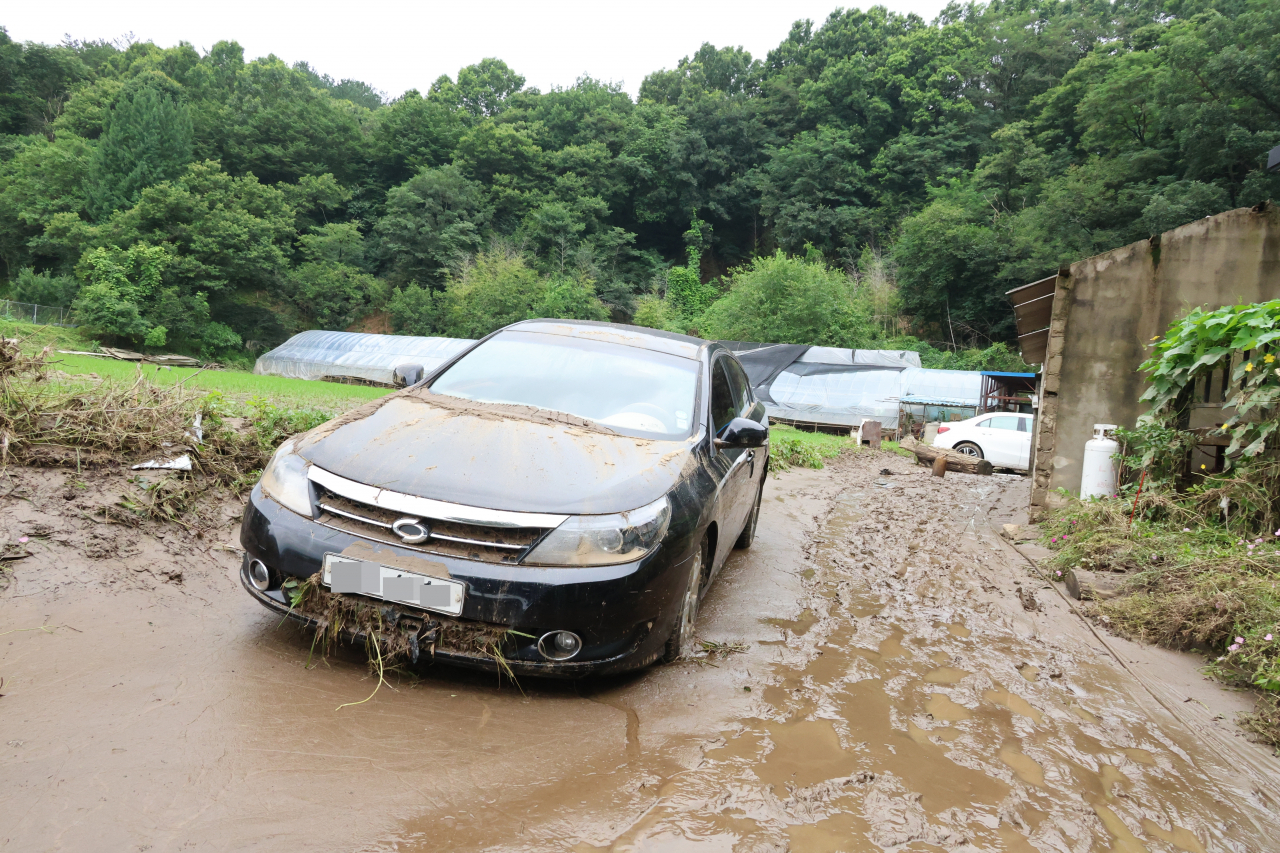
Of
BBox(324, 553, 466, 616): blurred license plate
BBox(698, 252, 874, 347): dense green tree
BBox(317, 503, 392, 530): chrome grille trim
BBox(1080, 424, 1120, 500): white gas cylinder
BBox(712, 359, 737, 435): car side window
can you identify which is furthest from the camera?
BBox(698, 252, 874, 347): dense green tree

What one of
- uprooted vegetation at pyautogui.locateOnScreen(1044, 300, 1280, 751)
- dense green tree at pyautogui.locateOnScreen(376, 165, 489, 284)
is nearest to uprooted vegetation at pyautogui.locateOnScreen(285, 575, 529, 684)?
uprooted vegetation at pyautogui.locateOnScreen(1044, 300, 1280, 751)

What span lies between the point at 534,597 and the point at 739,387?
3146 millimetres

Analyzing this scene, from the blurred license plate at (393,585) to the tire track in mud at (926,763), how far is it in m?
0.80

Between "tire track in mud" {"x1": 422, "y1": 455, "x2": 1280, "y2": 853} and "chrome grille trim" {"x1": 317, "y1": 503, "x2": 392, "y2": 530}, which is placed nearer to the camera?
"tire track in mud" {"x1": 422, "y1": 455, "x2": 1280, "y2": 853}

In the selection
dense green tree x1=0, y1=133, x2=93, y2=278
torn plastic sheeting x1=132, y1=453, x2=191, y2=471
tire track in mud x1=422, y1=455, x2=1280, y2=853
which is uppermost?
dense green tree x1=0, y1=133, x2=93, y2=278

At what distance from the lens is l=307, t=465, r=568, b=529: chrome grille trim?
2.70 metres

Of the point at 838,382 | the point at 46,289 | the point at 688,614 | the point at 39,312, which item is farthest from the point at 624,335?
the point at 46,289

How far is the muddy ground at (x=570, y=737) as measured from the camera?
207 cm

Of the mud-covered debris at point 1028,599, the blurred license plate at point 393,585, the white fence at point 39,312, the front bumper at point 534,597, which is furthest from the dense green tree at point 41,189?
the mud-covered debris at point 1028,599

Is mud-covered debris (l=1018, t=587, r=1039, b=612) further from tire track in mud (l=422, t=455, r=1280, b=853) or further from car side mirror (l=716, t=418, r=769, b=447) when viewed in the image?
car side mirror (l=716, t=418, r=769, b=447)

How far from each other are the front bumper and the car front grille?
3 cm

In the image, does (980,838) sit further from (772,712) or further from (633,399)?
(633,399)

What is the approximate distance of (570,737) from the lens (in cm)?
260

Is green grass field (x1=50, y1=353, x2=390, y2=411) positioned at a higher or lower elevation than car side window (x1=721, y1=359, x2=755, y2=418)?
lower
